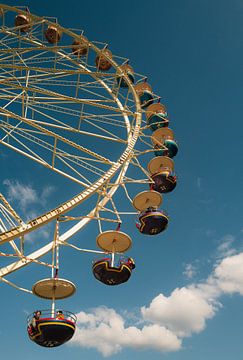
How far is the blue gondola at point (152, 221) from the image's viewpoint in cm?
1518

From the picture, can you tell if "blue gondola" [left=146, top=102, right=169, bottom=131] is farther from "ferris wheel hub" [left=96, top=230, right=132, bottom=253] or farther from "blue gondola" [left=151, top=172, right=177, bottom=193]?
"ferris wheel hub" [left=96, top=230, right=132, bottom=253]

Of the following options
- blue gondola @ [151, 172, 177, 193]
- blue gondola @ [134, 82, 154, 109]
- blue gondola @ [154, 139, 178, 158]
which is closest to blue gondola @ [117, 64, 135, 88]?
blue gondola @ [134, 82, 154, 109]

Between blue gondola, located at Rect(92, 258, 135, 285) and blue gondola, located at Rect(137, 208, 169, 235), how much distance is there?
2.76m

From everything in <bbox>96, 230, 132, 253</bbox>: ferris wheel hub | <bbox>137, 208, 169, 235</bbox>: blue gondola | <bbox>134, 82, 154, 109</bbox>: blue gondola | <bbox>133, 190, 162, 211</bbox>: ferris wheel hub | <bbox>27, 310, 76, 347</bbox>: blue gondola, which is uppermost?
<bbox>134, 82, 154, 109</bbox>: blue gondola

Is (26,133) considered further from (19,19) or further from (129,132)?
(19,19)

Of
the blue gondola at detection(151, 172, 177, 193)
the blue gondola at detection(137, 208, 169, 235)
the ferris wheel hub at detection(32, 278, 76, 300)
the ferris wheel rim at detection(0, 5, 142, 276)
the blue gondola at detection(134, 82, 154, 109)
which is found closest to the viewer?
the ferris wheel rim at detection(0, 5, 142, 276)

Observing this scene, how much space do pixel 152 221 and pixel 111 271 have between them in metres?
3.53

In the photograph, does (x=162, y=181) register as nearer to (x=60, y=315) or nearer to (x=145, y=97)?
(x=145, y=97)

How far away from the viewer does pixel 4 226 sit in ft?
39.1

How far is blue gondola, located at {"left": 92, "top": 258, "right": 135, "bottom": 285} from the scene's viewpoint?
40.3 ft

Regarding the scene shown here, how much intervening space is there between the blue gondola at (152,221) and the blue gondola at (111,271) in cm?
276

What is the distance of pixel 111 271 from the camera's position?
12320mm

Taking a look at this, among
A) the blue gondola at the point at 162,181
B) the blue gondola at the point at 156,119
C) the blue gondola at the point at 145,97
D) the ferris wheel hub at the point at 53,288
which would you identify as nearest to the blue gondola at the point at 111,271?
the ferris wheel hub at the point at 53,288

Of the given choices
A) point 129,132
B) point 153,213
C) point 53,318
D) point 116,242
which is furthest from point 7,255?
point 129,132
